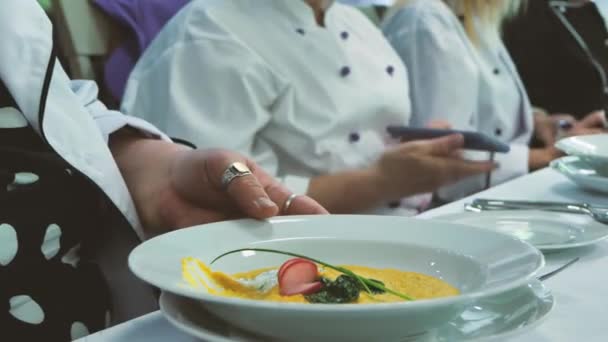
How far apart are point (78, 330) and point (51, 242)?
0.08 m

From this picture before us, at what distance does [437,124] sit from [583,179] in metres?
0.71

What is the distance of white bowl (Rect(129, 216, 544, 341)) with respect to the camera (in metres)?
0.30

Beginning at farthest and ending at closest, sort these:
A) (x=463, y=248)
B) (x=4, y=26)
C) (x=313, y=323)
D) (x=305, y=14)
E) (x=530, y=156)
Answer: (x=530, y=156)
(x=305, y=14)
(x=4, y=26)
(x=463, y=248)
(x=313, y=323)

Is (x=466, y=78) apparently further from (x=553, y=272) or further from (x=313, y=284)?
(x=313, y=284)

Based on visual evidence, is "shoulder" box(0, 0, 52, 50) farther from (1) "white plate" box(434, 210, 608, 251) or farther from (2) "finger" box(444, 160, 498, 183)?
(2) "finger" box(444, 160, 498, 183)

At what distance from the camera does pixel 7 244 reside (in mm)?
509

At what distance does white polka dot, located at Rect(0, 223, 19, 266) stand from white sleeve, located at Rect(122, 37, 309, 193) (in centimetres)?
56

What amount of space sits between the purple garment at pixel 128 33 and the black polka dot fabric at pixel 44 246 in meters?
0.55

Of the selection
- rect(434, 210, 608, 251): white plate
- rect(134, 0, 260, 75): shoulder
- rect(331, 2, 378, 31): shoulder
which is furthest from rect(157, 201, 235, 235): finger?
rect(331, 2, 378, 31): shoulder

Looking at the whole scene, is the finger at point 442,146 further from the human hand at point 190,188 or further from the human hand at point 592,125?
the human hand at point 592,125

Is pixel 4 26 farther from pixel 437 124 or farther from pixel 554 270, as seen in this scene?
pixel 437 124

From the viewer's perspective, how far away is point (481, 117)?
1.79 m

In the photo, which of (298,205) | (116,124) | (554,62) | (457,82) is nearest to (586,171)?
(298,205)

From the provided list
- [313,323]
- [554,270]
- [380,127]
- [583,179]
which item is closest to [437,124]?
[380,127]
